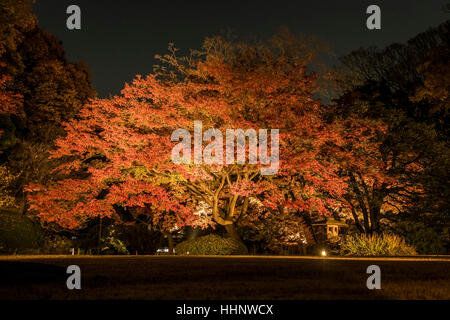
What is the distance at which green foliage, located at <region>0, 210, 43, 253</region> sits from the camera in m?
16.0

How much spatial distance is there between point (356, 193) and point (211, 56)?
310 inches

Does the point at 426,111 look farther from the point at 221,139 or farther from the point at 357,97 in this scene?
the point at 221,139

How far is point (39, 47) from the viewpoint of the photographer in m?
20.0

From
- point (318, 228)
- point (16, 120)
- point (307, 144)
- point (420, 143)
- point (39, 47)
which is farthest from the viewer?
point (318, 228)

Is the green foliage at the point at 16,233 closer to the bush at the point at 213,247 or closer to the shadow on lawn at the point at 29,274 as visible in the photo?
the bush at the point at 213,247

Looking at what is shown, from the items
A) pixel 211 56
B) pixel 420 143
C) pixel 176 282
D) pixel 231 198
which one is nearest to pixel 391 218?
pixel 420 143

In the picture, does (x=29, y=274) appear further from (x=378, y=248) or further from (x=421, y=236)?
(x=421, y=236)

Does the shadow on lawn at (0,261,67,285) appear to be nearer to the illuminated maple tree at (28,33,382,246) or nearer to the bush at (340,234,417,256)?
the illuminated maple tree at (28,33,382,246)

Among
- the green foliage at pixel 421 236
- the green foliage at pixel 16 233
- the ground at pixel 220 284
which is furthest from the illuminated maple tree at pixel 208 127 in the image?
the ground at pixel 220 284

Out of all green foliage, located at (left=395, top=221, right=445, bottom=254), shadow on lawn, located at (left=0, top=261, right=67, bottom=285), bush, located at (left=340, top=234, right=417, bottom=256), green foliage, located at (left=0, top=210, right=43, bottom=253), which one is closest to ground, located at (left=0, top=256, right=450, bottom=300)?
shadow on lawn, located at (left=0, top=261, right=67, bottom=285)

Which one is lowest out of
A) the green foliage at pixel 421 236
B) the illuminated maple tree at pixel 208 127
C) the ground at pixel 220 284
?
the green foliage at pixel 421 236

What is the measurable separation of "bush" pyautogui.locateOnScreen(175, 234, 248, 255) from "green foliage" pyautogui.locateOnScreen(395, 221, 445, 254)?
26.4 ft

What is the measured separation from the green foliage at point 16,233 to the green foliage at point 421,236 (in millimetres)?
14989

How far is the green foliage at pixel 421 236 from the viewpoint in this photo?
19469 mm
